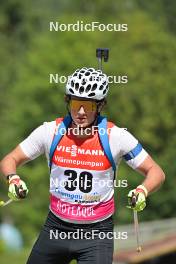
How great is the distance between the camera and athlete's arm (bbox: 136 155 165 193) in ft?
23.0

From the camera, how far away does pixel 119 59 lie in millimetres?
49156

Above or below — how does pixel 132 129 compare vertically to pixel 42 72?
below

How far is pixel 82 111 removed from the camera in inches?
282

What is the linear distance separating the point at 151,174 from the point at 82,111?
833mm

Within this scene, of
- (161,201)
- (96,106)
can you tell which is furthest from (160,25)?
(96,106)

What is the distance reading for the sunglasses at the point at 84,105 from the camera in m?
7.20

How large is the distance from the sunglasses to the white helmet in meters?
0.05

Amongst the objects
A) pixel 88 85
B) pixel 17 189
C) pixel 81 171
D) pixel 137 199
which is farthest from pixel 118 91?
pixel 137 199

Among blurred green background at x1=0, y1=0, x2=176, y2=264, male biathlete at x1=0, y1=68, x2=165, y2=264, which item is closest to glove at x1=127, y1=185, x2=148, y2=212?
male biathlete at x1=0, y1=68, x2=165, y2=264

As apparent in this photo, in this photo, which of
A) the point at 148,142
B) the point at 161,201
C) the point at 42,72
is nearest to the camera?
the point at 161,201

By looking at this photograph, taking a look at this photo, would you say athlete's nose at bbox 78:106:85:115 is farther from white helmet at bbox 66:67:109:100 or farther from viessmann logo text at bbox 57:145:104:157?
viessmann logo text at bbox 57:145:104:157

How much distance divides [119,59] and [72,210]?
42357 mm

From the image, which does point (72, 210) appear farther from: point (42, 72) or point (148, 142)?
point (42, 72)

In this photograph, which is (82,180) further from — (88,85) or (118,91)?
(118,91)
